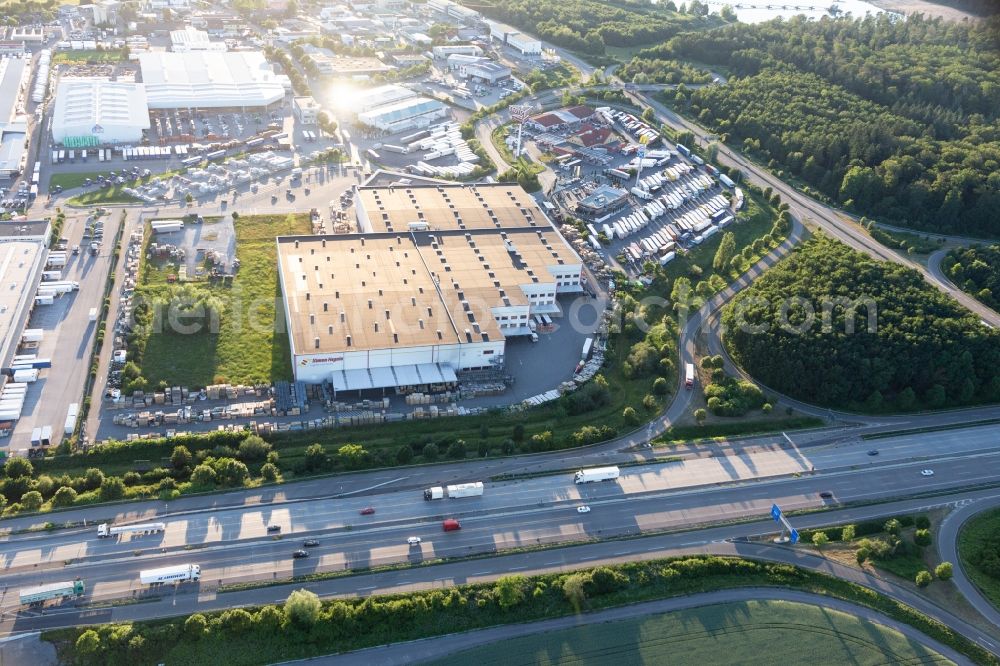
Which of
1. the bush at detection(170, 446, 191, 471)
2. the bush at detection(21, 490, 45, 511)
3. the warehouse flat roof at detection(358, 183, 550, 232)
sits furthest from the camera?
the warehouse flat roof at detection(358, 183, 550, 232)

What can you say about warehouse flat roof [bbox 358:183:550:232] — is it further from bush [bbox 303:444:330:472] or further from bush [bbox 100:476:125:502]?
bush [bbox 100:476:125:502]

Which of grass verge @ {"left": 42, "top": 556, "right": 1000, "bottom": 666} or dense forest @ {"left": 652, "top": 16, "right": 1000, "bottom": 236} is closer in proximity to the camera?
grass verge @ {"left": 42, "top": 556, "right": 1000, "bottom": 666}

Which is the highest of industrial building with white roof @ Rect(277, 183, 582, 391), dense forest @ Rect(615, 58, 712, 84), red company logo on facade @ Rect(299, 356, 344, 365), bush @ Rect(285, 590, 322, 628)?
dense forest @ Rect(615, 58, 712, 84)

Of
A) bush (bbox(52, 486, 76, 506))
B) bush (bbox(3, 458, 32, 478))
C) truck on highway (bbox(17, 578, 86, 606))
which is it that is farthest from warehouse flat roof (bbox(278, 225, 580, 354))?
truck on highway (bbox(17, 578, 86, 606))

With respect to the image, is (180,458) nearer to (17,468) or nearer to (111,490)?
(111,490)

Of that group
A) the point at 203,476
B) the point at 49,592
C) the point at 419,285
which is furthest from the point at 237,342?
the point at 49,592

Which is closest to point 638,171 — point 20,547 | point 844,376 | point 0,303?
point 844,376

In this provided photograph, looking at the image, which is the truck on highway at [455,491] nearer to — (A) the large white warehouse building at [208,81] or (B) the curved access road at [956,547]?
(B) the curved access road at [956,547]
